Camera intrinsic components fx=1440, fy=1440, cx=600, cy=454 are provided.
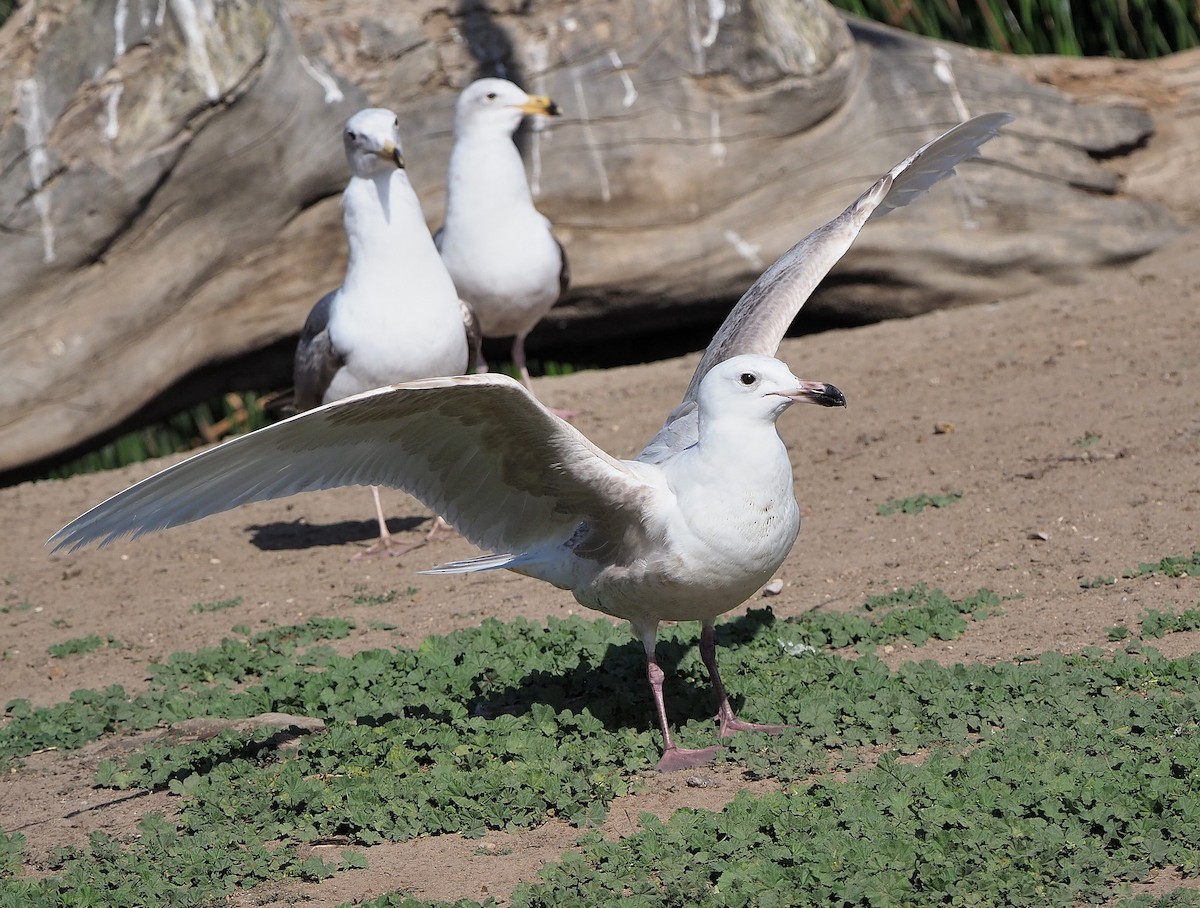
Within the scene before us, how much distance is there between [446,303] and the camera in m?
7.26

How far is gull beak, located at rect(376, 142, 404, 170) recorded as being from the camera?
23.0 feet

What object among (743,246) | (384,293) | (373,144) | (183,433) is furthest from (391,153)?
(183,433)

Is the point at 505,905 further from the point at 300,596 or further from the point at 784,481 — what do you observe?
the point at 300,596

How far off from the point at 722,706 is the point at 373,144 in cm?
363

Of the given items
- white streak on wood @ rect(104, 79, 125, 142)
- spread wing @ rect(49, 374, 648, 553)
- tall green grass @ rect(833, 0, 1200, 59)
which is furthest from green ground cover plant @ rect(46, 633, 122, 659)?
tall green grass @ rect(833, 0, 1200, 59)

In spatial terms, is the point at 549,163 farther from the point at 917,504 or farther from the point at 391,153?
the point at 917,504

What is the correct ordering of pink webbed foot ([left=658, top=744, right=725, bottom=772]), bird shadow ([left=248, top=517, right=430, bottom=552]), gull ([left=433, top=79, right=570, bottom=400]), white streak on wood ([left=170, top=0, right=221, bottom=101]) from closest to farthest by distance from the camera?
pink webbed foot ([left=658, top=744, right=725, bottom=772]) < bird shadow ([left=248, top=517, right=430, bottom=552]) < white streak on wood ([left=170, top=0, right=221, bottom=101]) < gull ([left=433, top=79, right=570, bottom=400])

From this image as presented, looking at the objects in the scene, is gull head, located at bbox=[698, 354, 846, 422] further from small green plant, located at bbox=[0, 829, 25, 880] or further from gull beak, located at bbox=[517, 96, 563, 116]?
gull beak, located at bbox=[517, 96, 563, 116]

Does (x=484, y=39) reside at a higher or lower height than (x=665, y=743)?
higher

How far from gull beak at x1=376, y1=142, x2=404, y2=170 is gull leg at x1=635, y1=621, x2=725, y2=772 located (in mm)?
3229

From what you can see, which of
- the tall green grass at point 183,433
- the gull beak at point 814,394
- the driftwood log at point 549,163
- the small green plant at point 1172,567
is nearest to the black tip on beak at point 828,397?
the gull beak at point 814,394

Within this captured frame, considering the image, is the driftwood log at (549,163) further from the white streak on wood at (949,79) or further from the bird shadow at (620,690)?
the bird shadow at (620,690)

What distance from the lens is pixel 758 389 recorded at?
4379 mm

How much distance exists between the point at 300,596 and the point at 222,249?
3021 mm
